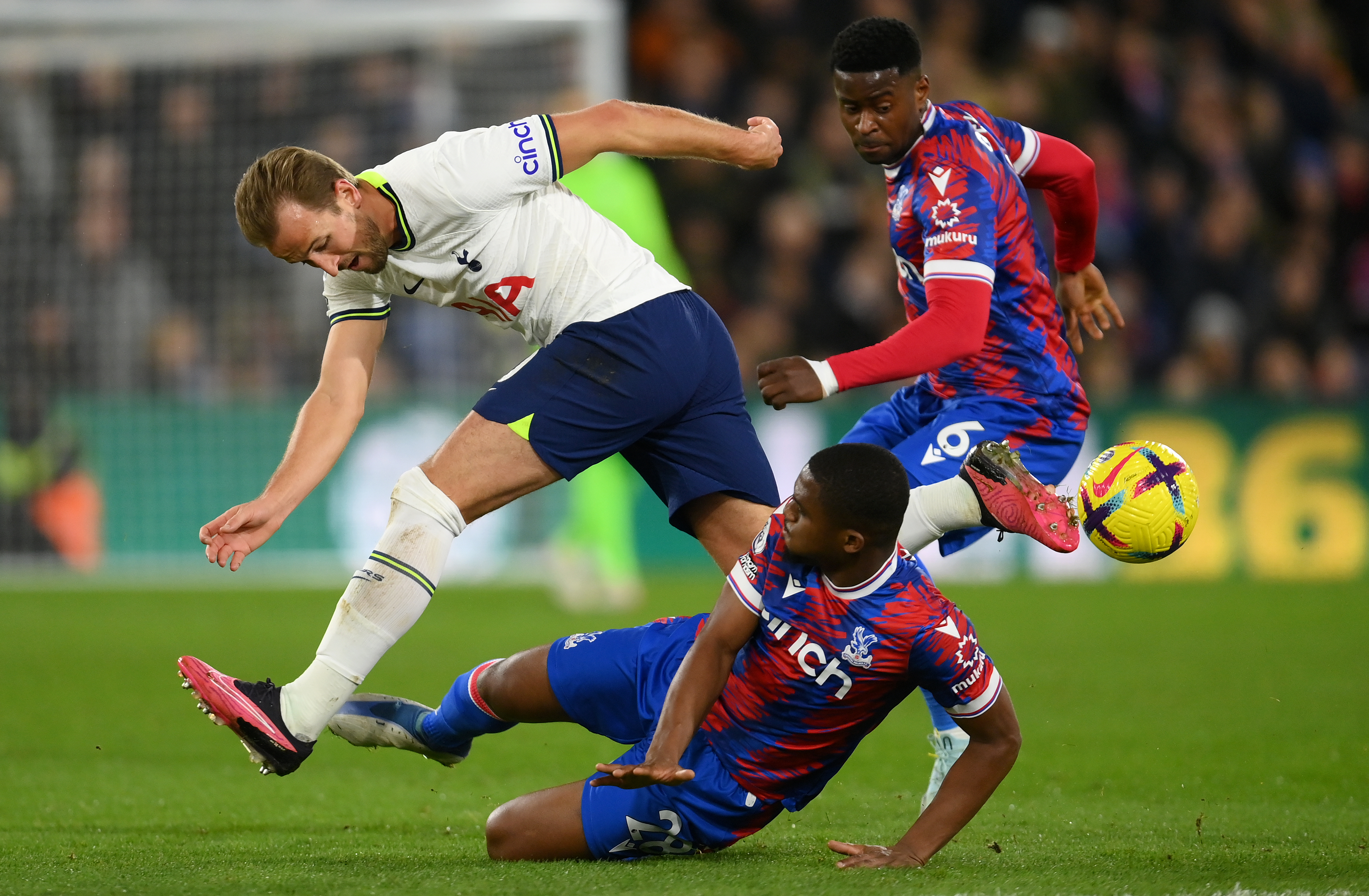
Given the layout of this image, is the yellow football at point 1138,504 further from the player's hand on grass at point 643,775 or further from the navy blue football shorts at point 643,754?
the player's hand on grass at point 643,775

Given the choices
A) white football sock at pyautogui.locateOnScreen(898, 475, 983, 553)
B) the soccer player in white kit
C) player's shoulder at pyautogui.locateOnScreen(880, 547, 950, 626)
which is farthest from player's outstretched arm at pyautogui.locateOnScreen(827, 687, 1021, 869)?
the soccer player in white kit

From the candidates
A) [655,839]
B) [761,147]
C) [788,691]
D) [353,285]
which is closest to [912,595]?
[788,691]

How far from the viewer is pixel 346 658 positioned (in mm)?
4043

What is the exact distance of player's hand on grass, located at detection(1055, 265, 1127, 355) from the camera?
5266mm

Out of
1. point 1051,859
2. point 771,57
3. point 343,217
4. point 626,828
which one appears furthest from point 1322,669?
point 771,57

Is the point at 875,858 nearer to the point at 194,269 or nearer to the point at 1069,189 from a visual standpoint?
the point at 1069,189

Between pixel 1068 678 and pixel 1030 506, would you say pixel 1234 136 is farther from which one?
pixel 1030 506

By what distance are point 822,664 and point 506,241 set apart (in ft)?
4.82

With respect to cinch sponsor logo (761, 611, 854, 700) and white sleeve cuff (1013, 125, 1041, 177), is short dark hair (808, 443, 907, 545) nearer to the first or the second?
cinch sponsor logo (761, 611, 854, 700)

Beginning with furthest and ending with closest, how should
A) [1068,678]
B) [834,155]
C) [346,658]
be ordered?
[834,155] → [1068,678] → [346,658]

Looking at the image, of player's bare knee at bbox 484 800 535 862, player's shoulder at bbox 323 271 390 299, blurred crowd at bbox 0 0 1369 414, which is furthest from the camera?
blurred crowd at bbox 0 0 1369 414

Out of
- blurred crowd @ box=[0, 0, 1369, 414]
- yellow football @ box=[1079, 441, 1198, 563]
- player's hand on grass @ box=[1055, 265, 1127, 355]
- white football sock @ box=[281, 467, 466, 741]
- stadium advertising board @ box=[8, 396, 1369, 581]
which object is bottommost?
stadium advertising board @ box=[8, 396, 1369, 581]

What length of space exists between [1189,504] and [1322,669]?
3.78m

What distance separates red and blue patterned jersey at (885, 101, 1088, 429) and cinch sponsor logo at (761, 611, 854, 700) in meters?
1.26
